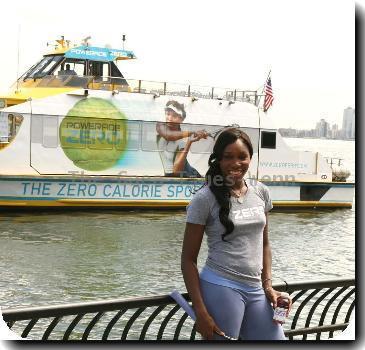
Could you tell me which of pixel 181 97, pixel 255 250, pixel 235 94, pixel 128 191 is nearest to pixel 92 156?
pixel 128 191

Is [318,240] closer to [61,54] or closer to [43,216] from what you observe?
[43,216]

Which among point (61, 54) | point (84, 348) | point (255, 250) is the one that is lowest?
point (84, 348)

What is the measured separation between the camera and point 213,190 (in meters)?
2.91

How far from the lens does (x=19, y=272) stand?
9109 millimetres

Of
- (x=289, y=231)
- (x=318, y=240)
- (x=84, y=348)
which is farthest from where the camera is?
(x=289, y=231)

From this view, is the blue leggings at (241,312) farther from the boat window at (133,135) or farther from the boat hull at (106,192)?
the boat window at (133,135)

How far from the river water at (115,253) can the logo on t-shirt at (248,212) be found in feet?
13.6

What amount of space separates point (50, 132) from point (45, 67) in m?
2.88

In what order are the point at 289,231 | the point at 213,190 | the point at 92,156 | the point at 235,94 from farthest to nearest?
1. the point at 235,94
2. the point at 92,156
3. the point at 289,231
4. the point at 213,190

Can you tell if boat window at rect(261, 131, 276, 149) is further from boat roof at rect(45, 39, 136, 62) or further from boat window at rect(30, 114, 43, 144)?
boat window at rect(30, 114, 43, 144)

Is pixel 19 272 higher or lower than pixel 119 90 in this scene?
lower

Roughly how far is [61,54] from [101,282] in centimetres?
946

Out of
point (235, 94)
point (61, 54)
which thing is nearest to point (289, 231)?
point (235, 94)

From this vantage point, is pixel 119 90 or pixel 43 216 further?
pixel 119 90
